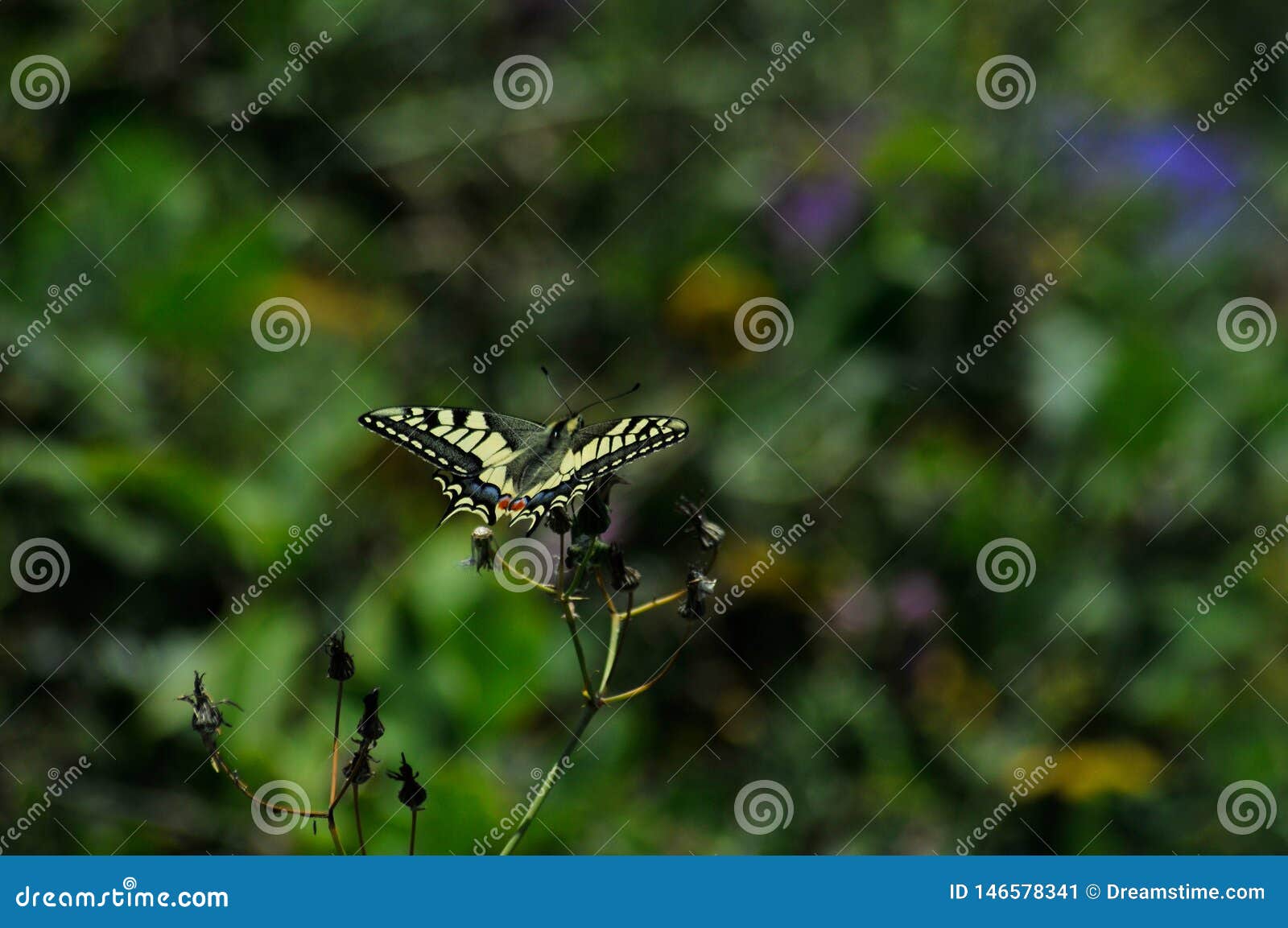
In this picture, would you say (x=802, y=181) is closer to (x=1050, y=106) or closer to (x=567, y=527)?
(x=1050, y=106)

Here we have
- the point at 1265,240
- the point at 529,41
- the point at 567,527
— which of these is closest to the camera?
the point at 567,527

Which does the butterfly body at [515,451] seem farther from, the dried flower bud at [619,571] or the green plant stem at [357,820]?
the green plant stem at [357,820]

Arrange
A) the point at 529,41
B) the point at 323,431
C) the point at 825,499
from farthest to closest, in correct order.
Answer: the point at 529,41
the point at 825,499
the point at 323,431

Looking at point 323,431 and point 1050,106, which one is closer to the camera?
point 323,431

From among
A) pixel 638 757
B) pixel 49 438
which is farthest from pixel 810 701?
pixel 49 438

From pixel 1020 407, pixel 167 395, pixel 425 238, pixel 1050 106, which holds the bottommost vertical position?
pixel 167 395

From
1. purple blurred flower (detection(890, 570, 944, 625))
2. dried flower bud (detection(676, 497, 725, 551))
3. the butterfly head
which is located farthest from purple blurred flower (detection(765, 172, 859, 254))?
dried flower bud (detection(676, 497, 725, 551))

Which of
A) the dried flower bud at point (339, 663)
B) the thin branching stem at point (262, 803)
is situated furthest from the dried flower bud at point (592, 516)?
the thin branching stem at point (262, 803)
